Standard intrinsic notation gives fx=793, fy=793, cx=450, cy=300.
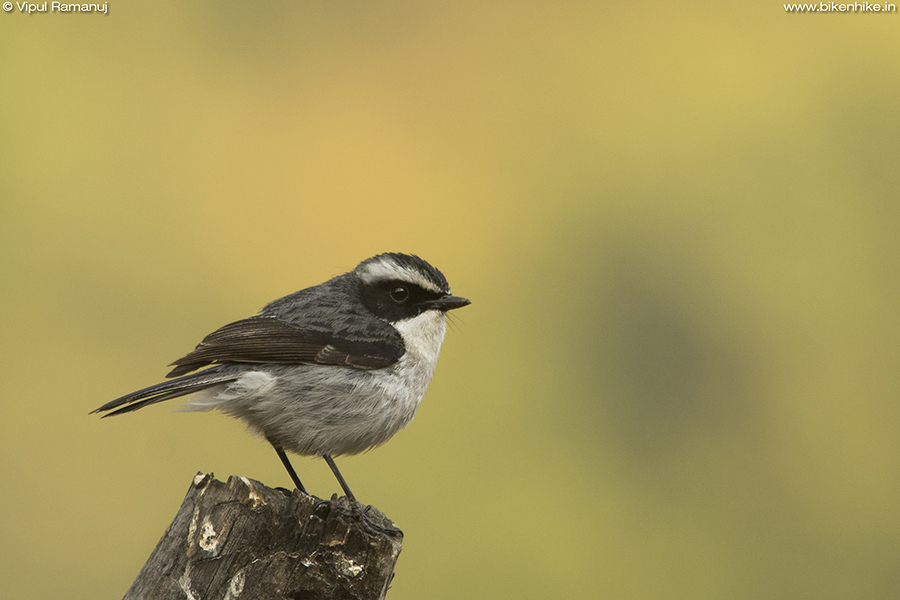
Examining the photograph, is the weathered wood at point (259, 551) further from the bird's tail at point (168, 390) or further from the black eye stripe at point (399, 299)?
the black eye stripe at point (399, 299)

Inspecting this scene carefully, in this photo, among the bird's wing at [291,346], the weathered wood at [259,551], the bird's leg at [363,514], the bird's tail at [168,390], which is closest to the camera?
the weathered wood at [259,551]

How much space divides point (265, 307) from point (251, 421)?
674 millimetres

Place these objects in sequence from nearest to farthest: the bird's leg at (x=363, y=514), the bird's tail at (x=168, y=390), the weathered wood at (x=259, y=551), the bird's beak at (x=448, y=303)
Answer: the weathered wood at (x=259, y=551) → the bird's leg at (x=363, y=514) → the bird's tail at (x=168, y=390) → the bird's beak at (x=448, y=303)

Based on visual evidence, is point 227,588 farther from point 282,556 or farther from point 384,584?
point 384,584

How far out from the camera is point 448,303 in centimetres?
442

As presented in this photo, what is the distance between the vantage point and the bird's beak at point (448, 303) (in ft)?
14.4

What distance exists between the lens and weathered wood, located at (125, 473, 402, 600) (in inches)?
104

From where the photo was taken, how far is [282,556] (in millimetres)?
2721

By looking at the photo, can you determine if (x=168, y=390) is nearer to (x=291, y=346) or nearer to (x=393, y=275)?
(x=291, y=346)

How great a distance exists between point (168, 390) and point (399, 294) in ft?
4.69

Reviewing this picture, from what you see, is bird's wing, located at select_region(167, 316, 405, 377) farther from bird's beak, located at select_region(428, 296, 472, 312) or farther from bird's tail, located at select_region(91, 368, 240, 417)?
bird's beak, located at select_region(428, 296, 472, 312)

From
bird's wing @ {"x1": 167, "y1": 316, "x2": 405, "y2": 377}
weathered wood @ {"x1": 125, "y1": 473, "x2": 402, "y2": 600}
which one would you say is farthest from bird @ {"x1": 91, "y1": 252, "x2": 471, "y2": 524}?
weathered wood @ {"x1": 125, "y1": 473, "x2": 402, "y2": 600}

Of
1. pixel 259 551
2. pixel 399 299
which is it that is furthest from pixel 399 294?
pixel 259 551

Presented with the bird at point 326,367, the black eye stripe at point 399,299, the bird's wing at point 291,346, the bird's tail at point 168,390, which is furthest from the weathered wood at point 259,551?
the black eye stripe at point 399,299
